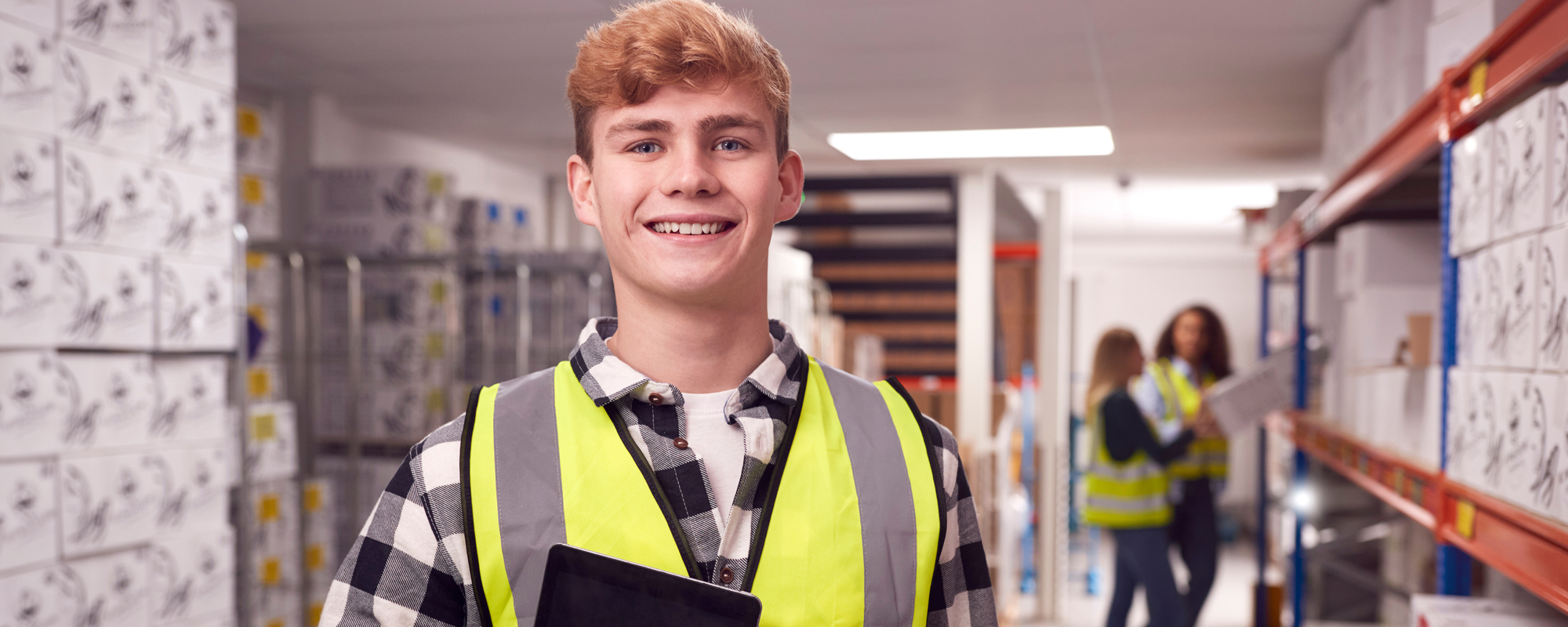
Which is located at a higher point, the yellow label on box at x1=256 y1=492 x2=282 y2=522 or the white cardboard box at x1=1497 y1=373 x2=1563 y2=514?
the white cardboard box at x1=1497 y1=373 x2=1563 y2=514

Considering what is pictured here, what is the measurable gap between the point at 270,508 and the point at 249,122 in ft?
4.94

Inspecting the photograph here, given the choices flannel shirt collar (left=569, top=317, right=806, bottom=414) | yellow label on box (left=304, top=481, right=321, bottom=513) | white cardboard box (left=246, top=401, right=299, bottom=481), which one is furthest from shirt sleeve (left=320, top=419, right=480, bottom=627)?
yellow label on box (left=304, top=481, right=321, bottom=513)

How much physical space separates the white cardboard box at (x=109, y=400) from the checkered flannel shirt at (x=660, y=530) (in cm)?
184

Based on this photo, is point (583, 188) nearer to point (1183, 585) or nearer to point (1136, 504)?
point (1136, 504)

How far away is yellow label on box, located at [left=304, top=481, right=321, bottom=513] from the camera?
4180 mm

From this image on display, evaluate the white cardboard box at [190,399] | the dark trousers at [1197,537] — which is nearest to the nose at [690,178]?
the white cardboard box at [190,399]

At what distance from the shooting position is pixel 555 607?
85cm

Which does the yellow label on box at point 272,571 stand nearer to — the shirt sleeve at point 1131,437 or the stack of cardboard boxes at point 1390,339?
the shirt sleeve at point 1131,437

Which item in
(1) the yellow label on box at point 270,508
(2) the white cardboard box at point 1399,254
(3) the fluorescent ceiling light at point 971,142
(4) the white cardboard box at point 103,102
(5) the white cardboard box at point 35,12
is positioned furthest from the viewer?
(3) the fluorescent ceiling light at point 971,142

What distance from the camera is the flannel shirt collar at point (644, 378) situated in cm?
103

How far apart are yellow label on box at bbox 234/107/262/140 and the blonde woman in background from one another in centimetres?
366

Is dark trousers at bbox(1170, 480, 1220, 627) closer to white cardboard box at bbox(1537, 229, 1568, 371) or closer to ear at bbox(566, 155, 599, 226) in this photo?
white cardboard box at bbox(1537, 229, 1568, 371)

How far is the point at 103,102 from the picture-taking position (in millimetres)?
2432

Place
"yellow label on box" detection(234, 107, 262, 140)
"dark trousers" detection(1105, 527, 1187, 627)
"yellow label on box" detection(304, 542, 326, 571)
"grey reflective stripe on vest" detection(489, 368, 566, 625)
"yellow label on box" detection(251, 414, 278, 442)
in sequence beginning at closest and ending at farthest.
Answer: "grey reflective stripe on vest" detection(489, 368, 566, 625) < "yellow label on box" detection(251, 414, 278, 442) < "yellow label on box" detection(234, 107, 262, 140) < "yellow label on box" detection(304, 542, 326, 571) < "dark trousers" detection(1105, 527, 1187, 627)
